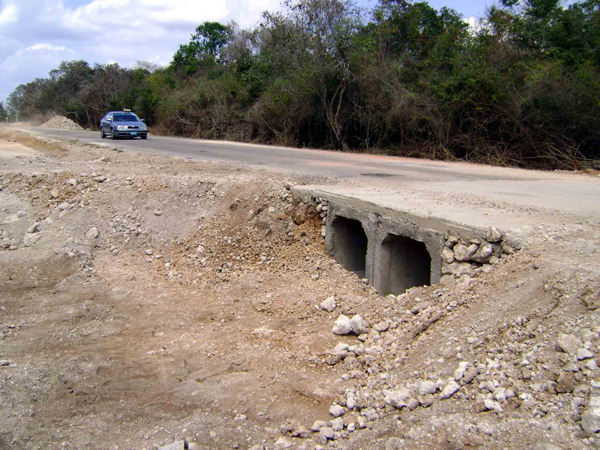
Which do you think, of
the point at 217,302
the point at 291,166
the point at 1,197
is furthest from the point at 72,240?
the point at 291,166

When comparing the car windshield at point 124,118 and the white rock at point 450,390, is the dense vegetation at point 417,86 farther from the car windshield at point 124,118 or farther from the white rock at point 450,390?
the white rock at point 450,390

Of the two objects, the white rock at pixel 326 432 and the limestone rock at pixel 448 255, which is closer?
the white rock at pixel 326 432

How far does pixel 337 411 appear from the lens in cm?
427

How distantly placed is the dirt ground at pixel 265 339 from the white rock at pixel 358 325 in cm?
11

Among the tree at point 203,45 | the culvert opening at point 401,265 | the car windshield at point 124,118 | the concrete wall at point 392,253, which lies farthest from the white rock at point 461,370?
the tree at point 203,45

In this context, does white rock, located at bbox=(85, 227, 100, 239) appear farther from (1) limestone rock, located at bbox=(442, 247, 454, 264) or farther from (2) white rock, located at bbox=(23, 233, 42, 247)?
(1) limestone rock, located at bbox=(442, 247, 454, 264)

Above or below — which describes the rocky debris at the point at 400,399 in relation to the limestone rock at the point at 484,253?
below

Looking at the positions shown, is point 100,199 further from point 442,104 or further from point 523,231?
point 442,104

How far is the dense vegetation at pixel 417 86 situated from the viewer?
14023 mm

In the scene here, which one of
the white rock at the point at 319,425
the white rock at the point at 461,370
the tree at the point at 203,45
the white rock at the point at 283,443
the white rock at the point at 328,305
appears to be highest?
the tree at the point at 203,45

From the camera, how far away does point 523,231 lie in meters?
5.23

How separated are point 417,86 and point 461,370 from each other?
607 inches

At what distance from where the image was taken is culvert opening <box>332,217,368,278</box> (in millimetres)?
7535

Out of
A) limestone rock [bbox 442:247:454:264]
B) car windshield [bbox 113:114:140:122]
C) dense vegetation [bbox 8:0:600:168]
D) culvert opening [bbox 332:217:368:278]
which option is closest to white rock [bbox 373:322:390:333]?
limestone rock [bbox 442:247:454:264]
